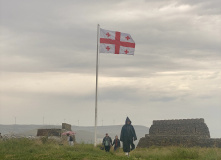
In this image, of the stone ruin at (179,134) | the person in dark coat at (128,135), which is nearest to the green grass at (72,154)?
the person in dark coat at (128,135)

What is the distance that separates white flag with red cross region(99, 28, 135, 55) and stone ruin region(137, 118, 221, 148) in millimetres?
9099

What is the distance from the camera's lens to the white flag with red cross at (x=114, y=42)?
2511 cm

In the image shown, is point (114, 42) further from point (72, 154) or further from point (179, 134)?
point (179, 134)

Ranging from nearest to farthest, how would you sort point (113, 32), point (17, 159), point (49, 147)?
point (17, 159), point (49, 147), point (113, 32)

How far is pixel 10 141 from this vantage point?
2298 cm

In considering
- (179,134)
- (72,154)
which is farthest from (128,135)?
(179,134)

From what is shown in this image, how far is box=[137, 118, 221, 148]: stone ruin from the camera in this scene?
29453 mm

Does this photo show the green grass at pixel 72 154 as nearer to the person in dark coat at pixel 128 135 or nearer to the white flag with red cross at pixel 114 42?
the person in dark coat at pixel 128 135

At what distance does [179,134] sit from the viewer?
3316 centimetres

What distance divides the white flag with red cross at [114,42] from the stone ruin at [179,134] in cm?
910

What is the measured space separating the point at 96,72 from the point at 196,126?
11.4m

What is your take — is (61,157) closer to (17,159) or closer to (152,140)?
(17,159)

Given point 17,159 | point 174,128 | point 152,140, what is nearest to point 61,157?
point 17,159

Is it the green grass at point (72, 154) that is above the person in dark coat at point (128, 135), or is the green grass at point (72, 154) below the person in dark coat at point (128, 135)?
below
